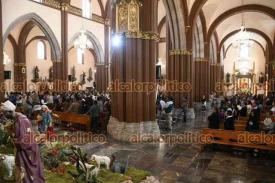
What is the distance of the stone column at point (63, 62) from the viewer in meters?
21.0

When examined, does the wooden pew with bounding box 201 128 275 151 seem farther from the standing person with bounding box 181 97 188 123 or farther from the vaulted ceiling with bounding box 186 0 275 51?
the vaulted ceiling with bounding box 186 0 275 51

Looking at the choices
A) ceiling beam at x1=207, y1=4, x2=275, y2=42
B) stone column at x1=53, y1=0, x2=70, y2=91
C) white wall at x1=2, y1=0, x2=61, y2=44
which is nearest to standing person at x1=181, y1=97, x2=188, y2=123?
ceiling beam at x1=207, y1=4, x2=275, y2=42

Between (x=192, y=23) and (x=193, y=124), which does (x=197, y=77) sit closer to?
(x=192, y=23)

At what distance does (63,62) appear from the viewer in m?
20.9

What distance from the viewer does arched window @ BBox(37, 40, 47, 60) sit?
94.8 ft

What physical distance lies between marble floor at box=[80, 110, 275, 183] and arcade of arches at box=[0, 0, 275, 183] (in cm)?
3

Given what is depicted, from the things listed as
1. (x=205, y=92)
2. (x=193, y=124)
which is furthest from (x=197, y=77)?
(x=193, y=124)

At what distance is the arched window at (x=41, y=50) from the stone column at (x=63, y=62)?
336 inches

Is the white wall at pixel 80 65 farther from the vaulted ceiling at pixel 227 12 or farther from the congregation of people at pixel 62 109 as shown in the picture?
the congregation of people at pixel 62 109

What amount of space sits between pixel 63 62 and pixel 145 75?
1149 centimetres

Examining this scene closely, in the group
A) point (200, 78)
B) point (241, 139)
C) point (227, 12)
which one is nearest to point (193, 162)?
point (241, 139)

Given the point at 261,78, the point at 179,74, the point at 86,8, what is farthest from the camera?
the point at 261,78

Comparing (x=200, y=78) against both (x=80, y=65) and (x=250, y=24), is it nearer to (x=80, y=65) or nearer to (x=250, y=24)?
(x=250, y=24)

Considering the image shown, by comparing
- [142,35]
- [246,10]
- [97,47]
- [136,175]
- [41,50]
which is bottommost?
[136,175]
